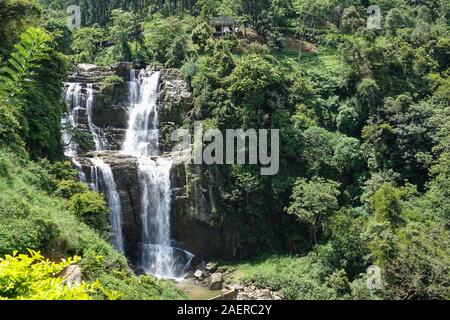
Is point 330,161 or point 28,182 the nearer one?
point 28,182

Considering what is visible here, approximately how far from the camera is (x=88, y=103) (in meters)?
30.2

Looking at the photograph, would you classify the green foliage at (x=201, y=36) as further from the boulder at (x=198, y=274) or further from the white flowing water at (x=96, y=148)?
the boulder at (x=198, y=274)

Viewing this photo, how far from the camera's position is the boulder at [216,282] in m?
22.4

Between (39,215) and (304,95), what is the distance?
915 inches

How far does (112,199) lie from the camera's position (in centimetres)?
2456

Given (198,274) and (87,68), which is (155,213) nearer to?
(198,274)

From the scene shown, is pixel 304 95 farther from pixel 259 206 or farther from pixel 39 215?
pixel 39 215

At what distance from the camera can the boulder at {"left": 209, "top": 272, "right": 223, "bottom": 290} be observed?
2241cm

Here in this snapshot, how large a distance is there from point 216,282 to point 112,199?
7.19m

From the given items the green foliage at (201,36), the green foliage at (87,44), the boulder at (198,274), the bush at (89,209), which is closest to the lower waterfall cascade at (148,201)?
the boulder at (198,274)

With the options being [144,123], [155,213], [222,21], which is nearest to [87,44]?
[222,21]

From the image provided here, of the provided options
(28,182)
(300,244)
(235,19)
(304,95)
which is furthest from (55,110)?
(235,19)

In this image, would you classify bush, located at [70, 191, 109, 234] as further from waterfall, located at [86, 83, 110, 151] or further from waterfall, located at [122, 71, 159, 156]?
waterfall, located at [86, 83, 110, 151]

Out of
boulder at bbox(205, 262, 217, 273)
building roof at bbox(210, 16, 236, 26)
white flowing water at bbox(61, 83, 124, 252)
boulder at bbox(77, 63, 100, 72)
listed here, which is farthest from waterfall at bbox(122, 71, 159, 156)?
building roof at bbox(210, 16, 236, 26)
